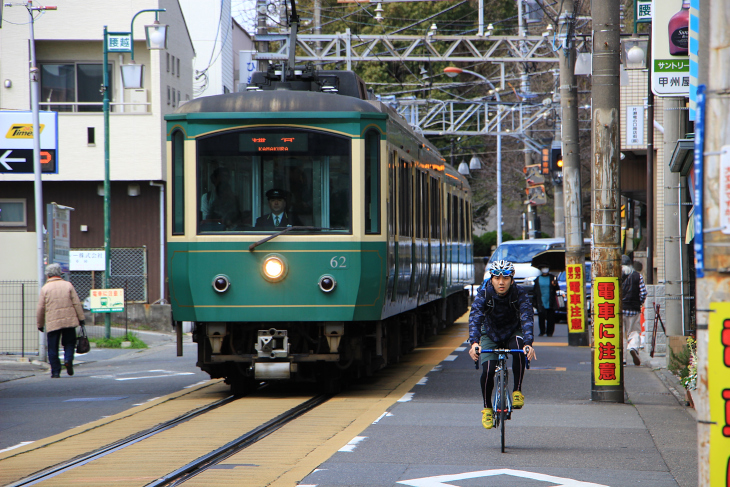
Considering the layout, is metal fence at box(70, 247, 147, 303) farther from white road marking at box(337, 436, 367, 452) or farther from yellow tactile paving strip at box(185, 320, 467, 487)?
white road marking at box(337, 436, 367, 452)

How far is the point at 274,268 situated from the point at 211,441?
10.3 feet

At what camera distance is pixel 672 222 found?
1455 centimetres

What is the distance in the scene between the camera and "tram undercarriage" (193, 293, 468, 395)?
11836 millimetres

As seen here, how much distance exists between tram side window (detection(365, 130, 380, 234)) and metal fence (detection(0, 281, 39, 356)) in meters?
8.74

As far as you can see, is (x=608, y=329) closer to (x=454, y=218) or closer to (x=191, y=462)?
(x=191, y=462)

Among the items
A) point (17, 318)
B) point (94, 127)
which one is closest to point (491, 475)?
point (17, 318)

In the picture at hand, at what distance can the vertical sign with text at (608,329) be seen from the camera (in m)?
11.9

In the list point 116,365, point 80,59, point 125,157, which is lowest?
point 116,365

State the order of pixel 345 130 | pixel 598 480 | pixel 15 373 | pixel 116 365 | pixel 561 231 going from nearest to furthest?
pixel 598 480 → pixel 345 130 → pixel 15 373 → pixel 116 365 → pixel 561 231

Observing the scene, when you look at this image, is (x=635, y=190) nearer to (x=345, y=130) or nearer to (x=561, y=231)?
(x=561, y=231)

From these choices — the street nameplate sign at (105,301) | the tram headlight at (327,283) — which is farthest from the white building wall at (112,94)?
the tram headlight at (327,283)

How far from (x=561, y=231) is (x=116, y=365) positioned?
1749cm

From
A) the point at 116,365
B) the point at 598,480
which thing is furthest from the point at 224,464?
the point at 116,365

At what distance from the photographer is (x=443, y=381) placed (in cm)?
1405
